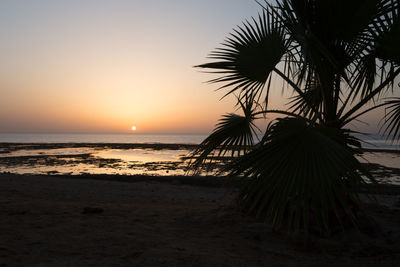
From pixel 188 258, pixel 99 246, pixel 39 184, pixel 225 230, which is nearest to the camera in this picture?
pixel 188 258

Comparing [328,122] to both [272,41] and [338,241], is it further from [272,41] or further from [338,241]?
[338,241]

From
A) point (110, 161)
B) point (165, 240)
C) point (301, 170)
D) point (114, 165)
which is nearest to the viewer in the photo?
point (301, 170)

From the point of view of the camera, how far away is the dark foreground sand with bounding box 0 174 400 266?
120 inches

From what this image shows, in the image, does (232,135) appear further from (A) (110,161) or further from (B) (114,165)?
(A) (110,161)

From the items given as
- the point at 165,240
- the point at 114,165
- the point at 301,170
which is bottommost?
the point at 114,165

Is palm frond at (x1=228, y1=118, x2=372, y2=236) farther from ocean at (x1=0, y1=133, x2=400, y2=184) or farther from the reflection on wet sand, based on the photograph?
the reflection on wet sand

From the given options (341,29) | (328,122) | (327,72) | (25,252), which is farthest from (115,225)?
(341,29)

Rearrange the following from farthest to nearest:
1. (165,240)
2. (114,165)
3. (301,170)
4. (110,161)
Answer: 1. (110,161)
2. (114,165)
3. (165,240)
4. (301,170)

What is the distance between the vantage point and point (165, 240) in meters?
3.70

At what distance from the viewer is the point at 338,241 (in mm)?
3945

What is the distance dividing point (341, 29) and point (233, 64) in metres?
1.42

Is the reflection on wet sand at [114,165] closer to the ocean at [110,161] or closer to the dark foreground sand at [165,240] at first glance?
the ocean at [110,161]

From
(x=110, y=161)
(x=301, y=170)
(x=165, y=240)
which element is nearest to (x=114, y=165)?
(x=110, y=161)

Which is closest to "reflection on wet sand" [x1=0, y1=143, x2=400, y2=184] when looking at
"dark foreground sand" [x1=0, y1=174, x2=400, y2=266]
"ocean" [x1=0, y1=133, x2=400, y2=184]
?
"ocean" [x1=0, y1=133, x2=400, y2=184]
